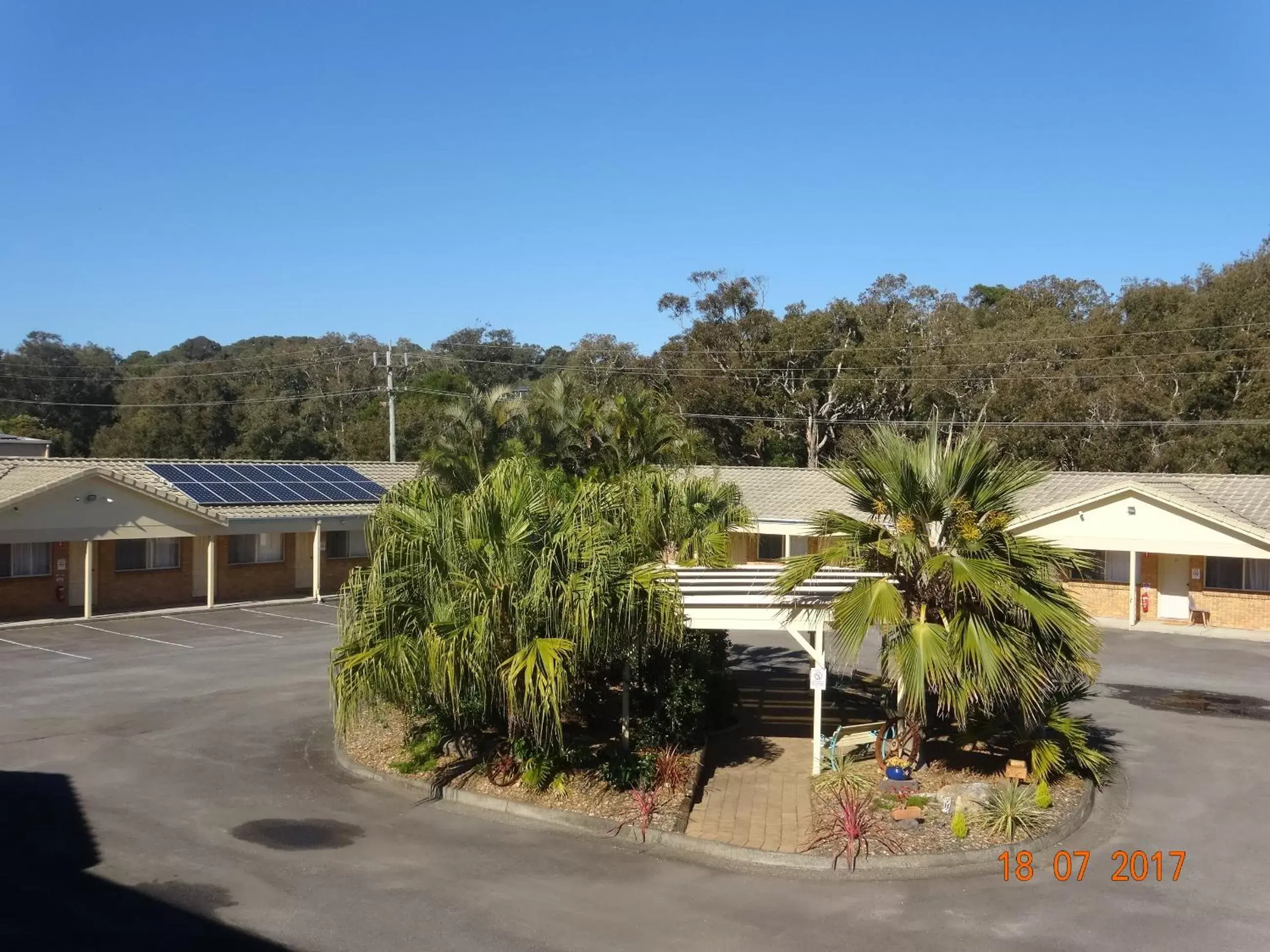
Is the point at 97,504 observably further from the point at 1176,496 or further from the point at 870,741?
the point at 1176,496

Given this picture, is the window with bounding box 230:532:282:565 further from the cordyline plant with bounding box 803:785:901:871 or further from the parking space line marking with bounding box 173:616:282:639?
the cordyline plant with bounding box 803:785:901:871

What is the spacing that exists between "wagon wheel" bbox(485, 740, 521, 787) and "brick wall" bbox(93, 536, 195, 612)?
19.9m

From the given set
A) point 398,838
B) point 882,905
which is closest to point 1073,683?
point 882,905

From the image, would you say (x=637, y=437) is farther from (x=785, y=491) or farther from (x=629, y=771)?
(x=785, y=491)

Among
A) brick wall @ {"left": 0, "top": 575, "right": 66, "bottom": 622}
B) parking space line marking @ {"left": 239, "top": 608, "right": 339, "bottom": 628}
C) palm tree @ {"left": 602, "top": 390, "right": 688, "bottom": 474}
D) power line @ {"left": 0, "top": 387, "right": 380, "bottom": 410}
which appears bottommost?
parking space line marking @ {"left": 239, "top": 608, "right": 339, "bottom": 628}

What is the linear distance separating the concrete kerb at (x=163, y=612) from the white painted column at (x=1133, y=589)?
1980 cm

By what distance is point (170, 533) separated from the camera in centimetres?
3066

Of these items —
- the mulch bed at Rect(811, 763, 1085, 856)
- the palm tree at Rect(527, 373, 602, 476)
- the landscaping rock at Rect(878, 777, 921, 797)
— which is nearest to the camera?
the mulch bed at Rect(811, 763, 1085, 856)

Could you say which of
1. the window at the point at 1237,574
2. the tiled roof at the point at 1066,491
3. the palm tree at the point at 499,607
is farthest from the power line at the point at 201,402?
the palm tree at the point at 499,607

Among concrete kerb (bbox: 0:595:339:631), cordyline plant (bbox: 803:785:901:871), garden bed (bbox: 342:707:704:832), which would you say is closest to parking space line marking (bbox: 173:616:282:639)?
concrete kerb (bbox: 0:595:339:631)

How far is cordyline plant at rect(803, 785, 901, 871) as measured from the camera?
1202 centimetres

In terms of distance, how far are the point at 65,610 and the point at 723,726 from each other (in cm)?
2037

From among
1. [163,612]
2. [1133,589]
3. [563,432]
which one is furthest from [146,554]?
[1133,589]

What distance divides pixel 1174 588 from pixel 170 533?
86.5ft
